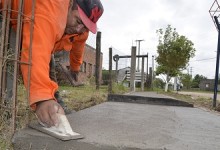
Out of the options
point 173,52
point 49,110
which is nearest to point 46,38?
point 49,110

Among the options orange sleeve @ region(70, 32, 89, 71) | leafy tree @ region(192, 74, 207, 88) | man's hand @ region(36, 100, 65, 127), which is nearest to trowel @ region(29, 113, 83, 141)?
man's hand @ region(36, 100, 65, 127)

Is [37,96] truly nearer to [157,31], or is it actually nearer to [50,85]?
[50,85]

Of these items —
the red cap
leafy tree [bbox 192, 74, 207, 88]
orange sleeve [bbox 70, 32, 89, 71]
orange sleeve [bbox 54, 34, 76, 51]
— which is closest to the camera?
the red cap

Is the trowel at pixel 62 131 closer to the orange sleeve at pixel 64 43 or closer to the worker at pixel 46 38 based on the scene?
the worker at pixel 46 38

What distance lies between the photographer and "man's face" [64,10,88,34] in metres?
2.75

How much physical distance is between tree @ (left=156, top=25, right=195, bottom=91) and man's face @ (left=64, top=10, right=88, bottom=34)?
2615cm

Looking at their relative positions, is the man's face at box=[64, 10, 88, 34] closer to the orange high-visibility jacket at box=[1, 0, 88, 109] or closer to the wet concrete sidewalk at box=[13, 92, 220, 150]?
the orange high-visibility jacket at box=[1, 0, 88, 109]

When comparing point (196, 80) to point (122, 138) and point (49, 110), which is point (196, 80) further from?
point (49, 110)

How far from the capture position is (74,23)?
2775 millimetres

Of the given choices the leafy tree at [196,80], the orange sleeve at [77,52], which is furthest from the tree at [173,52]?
the leafy tree at [196,80]

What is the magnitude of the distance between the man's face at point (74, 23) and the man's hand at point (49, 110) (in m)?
0.87

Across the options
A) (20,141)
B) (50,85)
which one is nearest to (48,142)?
(20,141)

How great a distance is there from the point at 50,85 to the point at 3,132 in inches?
18.3

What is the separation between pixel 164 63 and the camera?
29.6 m
